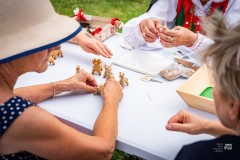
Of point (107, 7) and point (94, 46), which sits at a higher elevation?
point (94, 46)

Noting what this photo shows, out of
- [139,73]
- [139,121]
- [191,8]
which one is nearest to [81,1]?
[191,8]

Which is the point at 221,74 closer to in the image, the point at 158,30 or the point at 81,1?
the point at 158,30

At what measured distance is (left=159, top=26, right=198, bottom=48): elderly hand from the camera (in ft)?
6.30

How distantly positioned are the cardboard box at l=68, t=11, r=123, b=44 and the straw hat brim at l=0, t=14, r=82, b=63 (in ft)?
2.81

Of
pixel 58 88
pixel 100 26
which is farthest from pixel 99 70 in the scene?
pixel 100 26

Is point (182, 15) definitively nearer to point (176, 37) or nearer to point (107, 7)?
point (176, 37)

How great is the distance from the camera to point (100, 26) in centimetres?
236

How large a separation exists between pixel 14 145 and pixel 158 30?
122 centimetres

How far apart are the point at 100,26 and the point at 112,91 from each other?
0.90 meters

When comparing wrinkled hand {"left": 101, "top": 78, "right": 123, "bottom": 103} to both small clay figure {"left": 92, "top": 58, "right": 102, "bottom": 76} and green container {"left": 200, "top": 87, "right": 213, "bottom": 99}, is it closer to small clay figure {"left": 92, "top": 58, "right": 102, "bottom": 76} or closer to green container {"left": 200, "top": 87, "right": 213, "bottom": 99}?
small clay figure {"left": 92, "top": 58, "right": 102, "bottom": 76}

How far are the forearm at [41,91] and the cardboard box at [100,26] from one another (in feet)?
1.96

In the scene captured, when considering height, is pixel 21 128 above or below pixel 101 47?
above

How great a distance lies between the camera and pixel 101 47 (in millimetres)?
1996

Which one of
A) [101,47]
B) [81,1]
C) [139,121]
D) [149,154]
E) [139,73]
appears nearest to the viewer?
[149,154]
